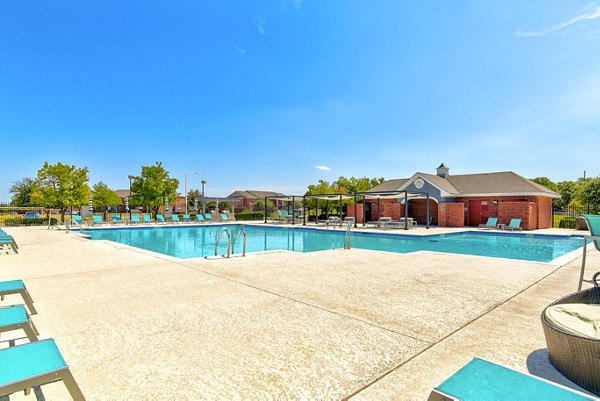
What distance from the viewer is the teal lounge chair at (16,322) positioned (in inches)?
94.4

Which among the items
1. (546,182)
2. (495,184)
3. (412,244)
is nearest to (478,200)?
(495,184)

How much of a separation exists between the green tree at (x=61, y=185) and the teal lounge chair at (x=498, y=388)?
97.8 ft

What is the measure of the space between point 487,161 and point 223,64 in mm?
26388

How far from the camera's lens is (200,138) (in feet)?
90.2

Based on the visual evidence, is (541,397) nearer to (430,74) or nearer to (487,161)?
(430,74)

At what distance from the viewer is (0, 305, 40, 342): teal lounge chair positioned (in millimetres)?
2397

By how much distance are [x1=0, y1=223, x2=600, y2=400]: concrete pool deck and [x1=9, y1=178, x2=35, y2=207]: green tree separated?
54272 millimetres

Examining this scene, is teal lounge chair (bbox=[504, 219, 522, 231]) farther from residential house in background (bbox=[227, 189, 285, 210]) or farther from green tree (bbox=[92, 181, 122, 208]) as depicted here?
green tree (bbox=[92, 181, 122, 208])

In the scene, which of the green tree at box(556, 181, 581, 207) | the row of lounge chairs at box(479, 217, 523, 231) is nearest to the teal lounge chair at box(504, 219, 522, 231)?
the row of lounge chairs at box(479, 217, 523, 231)

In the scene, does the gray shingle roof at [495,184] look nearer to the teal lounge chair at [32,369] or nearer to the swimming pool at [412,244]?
the swimming pool at [412,244]

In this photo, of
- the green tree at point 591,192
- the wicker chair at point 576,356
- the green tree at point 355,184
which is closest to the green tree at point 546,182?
the green tree at point 355,184

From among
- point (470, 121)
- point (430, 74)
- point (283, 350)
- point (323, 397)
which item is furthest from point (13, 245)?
point (470, 121)

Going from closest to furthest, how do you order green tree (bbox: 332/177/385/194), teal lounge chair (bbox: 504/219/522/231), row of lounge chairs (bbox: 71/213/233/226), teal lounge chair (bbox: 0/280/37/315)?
teal lounge chair (bbox: 0/280/37/315) → teal lounge chair (bbox: 504/219/522/231) → row of lounge chairs (bbox: 71/213/233/226) → green tree (bbox: 332/177/385/194)

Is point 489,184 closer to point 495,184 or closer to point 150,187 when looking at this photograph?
point 495,184
